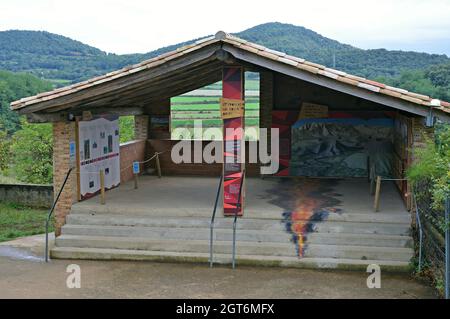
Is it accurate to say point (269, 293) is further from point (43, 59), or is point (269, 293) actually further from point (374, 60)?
point (43, 59)

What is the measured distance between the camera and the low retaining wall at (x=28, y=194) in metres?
22.4

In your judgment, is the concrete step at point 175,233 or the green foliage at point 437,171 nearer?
the green foliage at point 437,171

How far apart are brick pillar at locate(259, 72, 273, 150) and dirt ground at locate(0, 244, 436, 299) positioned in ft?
25.8

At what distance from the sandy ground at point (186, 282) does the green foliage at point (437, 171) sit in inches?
70.8

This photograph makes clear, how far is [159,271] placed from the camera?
11.3 meters

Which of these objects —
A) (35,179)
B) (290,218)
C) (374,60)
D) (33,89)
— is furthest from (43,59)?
(290,218)

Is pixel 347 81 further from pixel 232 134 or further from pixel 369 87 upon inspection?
pixel 232 134

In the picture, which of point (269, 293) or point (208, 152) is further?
point (208, 152)

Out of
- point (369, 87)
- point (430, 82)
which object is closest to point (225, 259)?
point (369, 87)

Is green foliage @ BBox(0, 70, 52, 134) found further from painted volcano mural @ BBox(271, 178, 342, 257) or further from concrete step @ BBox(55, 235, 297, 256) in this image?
concrete step @ BBox(55, 235, 297, 256)

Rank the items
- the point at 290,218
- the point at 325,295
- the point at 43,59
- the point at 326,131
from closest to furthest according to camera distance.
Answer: the point at 325,295
the point at 290,218
the point at 326,131
the point at 43,59

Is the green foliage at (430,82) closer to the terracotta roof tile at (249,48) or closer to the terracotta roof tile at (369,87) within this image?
the terracotta roof tile at (369,87)

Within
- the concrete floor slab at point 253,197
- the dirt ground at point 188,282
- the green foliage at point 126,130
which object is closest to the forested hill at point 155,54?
the green foliage at point 126,130

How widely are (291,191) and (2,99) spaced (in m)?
42.9
